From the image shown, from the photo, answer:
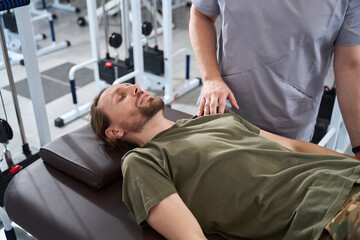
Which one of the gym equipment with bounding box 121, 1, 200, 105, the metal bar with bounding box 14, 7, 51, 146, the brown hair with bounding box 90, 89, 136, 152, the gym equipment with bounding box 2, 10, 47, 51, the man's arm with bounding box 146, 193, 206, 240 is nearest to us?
the man's arm with bounding box 146, 193, 206, 240

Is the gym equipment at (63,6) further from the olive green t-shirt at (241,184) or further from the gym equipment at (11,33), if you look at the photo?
the olive green t-shirt at (241,184)

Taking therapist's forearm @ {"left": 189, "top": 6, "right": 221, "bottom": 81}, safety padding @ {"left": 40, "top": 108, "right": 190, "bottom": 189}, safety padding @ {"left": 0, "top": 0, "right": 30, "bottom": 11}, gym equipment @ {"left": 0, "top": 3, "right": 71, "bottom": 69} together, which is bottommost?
gym equipment @ {"left": 0, "top": 3, "right": 71, "bottom": 69}

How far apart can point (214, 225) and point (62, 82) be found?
2.84m

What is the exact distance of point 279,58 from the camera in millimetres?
1482

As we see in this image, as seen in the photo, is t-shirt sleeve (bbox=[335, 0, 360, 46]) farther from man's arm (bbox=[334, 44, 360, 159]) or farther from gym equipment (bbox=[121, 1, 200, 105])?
gym equipment (bbox=[121, 1, 200, 105])

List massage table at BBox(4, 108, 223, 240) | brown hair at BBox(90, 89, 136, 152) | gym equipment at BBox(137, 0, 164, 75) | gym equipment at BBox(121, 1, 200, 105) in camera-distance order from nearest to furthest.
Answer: massage table at BBox(4, 108, 223, 240), brown hair at BBox(90, 89, 136, 152), gym equipment at BBox(121, 1, 200, 105), gym equipment at BBox(137, 0, 164, 75)

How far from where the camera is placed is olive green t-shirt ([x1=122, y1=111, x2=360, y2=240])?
3.84 feet

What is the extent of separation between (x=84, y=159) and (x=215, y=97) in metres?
0.57

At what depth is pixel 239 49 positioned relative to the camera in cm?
153

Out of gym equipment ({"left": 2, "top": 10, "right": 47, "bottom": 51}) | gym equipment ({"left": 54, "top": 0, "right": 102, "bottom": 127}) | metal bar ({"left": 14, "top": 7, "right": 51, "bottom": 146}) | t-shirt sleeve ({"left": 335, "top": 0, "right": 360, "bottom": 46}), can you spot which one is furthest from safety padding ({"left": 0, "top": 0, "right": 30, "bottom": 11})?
gym equipment ({"left": 2, "top": 10, "right": 47, "bottom": 51})

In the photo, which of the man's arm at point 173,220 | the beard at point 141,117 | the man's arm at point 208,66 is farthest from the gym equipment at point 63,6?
the man's arm at point 173,220

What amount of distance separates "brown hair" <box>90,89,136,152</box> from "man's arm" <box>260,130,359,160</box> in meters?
0.58

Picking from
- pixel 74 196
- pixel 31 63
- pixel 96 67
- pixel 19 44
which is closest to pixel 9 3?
pixel 31 63

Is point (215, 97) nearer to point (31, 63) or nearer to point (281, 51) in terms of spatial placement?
point (281, 51)
